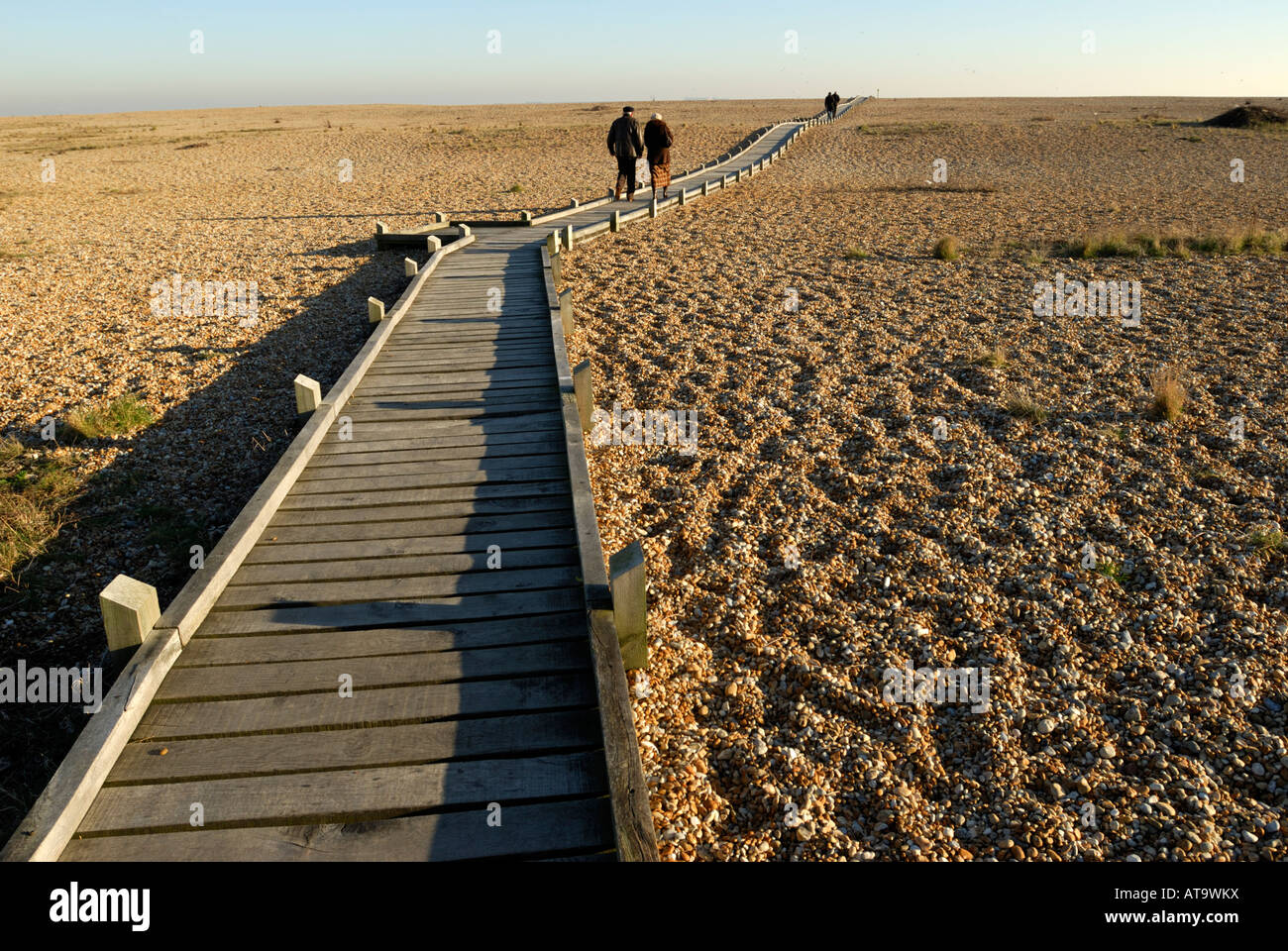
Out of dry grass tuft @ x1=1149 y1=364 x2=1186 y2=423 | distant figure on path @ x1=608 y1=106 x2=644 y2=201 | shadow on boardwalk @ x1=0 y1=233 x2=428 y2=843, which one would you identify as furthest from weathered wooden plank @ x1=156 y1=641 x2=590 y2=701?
distant figure on path @ x1=608 y1=106 x2=644 y2=201

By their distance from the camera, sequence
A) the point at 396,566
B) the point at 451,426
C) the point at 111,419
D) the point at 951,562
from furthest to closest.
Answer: the point at 111,419
the point at 451,426
the point at 951,562
the point at 396,566

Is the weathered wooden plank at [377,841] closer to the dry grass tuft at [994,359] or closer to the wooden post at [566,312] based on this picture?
the wooden post at [566,312]

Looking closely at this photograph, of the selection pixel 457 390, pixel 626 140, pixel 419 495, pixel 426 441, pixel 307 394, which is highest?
pixel 626 140

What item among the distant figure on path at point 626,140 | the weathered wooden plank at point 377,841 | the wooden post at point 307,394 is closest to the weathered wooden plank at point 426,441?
the wooden post at point 307,394

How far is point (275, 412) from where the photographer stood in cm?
821

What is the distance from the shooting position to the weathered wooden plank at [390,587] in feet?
14.4

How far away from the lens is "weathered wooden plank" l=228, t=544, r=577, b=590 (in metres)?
→ 4.59

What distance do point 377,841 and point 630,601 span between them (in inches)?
60.3

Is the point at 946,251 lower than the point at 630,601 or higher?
higher

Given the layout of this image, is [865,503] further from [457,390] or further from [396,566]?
[457,390]

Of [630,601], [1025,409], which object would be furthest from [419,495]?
[1025,409]

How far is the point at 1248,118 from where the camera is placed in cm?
3900
